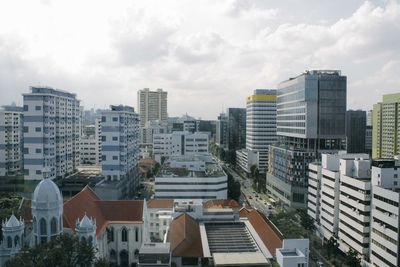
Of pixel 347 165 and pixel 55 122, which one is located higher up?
pixel 55 122

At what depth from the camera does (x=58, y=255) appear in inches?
991

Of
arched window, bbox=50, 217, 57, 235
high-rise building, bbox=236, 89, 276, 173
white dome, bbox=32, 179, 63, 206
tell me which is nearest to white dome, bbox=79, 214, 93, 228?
arched window, bbox=50, 217, 57, 235

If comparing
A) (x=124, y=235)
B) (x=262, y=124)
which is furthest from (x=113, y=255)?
(x=262, y=124)

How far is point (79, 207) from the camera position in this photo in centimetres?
3803

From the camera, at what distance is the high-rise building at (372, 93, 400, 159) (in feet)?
317

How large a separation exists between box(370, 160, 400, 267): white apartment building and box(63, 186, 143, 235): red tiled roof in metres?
23.3

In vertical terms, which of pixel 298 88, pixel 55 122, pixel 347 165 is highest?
pixel 298 88

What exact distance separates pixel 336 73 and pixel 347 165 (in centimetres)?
2483

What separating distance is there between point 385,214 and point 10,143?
7135 centimetres

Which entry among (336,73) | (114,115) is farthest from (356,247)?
(114,115)

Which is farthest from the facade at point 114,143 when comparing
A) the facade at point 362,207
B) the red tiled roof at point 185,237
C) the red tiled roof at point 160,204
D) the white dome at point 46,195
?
the white dome at point 46,195

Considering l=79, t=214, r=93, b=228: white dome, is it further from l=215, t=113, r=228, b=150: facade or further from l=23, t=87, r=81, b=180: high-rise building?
l=215, t=113, r=228, b=150: facade

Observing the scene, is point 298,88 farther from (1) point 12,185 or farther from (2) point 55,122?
(1) point 12,185

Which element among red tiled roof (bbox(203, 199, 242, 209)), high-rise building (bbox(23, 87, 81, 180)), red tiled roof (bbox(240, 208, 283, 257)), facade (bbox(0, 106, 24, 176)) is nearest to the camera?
red tiled roof (bbox(240, 208, 283, 257))
